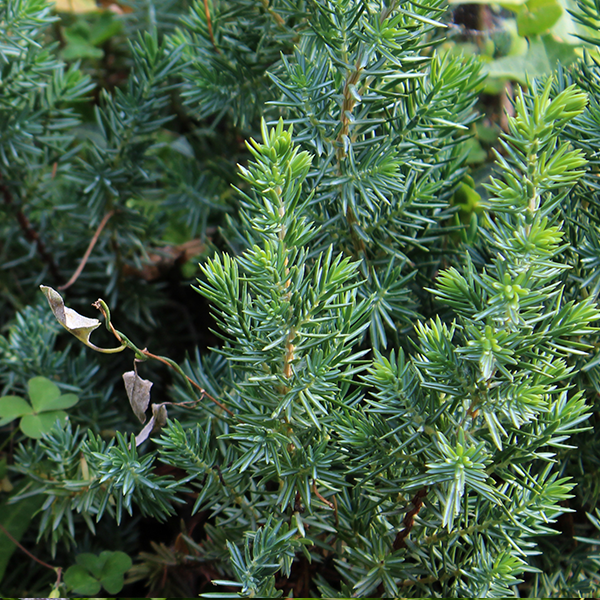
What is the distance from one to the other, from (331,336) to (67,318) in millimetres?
269

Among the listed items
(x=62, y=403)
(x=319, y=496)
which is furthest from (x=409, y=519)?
A: (x=62, y=403)

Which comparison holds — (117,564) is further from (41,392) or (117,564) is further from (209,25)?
(209,25)

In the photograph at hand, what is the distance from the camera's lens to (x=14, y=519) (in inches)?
34.1

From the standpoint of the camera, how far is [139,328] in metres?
1.04

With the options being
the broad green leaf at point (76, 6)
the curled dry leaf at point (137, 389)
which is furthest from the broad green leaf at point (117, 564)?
the broad green leaf at point (76, 6)

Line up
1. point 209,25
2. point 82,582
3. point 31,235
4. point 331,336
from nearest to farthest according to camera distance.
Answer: point 331,336
point 82,582
point 209,25
point 31,235

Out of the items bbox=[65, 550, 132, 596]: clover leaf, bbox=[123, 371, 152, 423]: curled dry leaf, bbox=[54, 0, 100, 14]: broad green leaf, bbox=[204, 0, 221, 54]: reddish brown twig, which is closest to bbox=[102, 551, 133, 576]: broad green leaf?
bbox=[65, 550, 132, 596]: clover leaf

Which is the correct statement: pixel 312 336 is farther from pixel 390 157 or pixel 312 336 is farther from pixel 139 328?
pixel 139 328

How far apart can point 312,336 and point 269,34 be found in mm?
524

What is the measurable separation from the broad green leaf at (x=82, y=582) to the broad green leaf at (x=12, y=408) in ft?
0.77

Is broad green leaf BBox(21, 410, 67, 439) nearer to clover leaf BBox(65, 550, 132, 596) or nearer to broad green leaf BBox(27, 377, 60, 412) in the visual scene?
broad green leaf BBox(27, 377, 60, 412)

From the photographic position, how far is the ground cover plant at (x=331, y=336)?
50cm

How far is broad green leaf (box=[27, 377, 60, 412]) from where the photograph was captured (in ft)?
2.67

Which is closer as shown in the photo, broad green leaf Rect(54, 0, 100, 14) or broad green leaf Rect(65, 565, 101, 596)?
broad green leaf Rect(65, 565, 101, 596)
